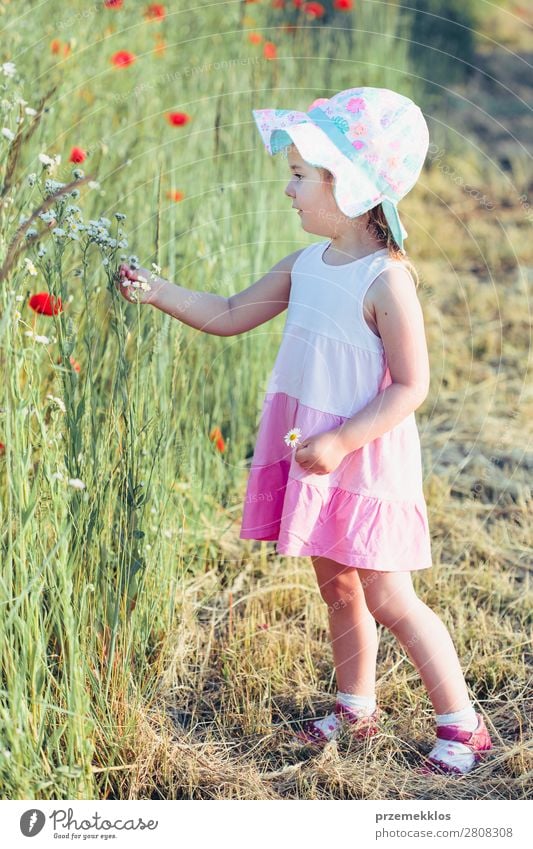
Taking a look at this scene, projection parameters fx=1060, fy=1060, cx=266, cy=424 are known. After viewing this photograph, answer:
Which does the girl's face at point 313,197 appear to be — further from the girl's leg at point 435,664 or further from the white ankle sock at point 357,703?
the white ankle sock at point 357,703

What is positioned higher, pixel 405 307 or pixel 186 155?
pixel 186 155

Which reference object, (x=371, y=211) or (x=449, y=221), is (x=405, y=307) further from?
(x=449, y=221)

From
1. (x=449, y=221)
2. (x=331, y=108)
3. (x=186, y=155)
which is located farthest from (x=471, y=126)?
(x=331, y=108)

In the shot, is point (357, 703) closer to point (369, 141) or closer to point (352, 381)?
point (352, 381)

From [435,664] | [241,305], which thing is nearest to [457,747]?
[435,664]

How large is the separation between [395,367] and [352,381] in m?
0.08

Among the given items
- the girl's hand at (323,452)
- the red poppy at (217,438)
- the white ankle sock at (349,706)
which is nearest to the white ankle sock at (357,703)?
the white ankle sock at (349,706)

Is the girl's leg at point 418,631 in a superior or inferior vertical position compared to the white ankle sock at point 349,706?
superior

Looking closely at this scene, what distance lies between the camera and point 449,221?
4.70m

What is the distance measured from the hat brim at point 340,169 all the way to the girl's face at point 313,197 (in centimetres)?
3

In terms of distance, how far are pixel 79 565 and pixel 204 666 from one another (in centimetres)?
47

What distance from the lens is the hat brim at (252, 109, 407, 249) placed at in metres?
1.62

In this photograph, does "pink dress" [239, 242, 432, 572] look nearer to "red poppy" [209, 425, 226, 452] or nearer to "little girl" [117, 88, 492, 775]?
"little girl" [117, 88, 492, 775]

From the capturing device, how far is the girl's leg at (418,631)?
1737 mm
